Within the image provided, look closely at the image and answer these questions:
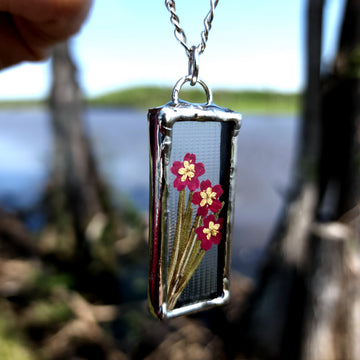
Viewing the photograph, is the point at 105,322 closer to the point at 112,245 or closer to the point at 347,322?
the point at 112,245

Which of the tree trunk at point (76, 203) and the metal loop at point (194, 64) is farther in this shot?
the tree trunk at point (76, 203)

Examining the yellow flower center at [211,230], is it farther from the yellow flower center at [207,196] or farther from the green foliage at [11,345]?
the green foliage at [11,345]

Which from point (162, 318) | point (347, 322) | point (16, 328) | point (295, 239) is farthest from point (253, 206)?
point (162, 318)

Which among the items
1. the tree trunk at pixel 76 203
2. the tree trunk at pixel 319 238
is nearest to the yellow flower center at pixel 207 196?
the tree trunk at pixel 319 238

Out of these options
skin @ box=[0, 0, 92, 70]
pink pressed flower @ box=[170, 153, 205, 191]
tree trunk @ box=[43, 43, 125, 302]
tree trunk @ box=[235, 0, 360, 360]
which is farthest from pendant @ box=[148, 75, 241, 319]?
tree trunk @ box=[43, 43, 125, 302]

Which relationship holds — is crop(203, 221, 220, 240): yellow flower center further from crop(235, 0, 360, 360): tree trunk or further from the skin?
crop(235, 0, 360, 360): tree trunk

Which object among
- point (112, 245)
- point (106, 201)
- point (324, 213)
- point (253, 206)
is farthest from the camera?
point (253, 206)

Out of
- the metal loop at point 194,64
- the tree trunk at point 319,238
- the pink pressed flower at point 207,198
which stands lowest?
the tree trunk at point 319,238
